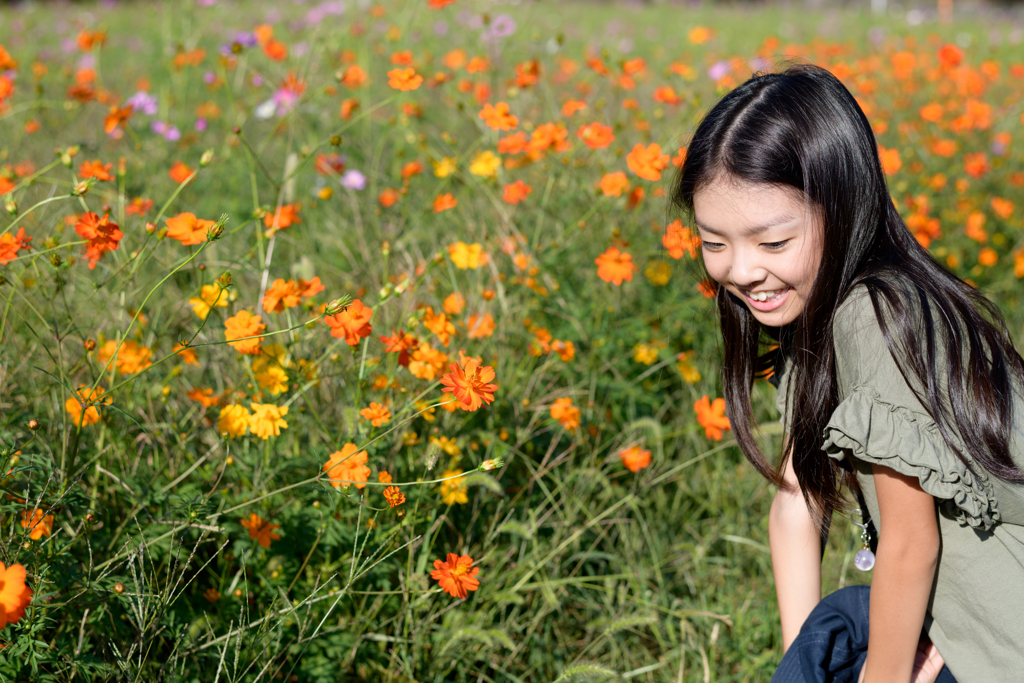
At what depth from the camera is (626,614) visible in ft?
4.85

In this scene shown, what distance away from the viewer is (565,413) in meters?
1.44

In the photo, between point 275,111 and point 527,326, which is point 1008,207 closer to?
point 527,326

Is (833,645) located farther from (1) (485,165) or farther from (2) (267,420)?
(1) (485,165)

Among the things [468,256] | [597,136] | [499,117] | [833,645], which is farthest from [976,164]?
[833,645]

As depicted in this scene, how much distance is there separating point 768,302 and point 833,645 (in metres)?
0.52

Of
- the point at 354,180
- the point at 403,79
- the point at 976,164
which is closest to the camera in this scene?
the point at 403,79

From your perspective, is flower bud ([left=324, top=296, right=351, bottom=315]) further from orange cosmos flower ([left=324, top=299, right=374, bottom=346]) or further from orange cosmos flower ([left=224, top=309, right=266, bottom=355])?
orange cosmos flower ([left=224, top=309, right=266, bottom=355])

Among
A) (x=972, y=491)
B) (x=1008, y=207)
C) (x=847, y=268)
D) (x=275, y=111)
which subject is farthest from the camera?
(x=275, y=111)

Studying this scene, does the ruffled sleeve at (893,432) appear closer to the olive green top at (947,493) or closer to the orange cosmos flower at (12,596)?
the olive green top at (947,493)

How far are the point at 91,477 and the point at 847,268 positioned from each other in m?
1.22

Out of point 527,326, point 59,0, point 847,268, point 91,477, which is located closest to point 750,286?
point 847,268

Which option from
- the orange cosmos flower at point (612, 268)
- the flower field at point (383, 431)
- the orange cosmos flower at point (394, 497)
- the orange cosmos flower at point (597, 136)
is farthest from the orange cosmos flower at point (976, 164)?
the orange cosmos flower at point (394, 497)

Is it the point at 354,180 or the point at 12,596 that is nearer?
the point at 12,596

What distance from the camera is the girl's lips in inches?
44.0
